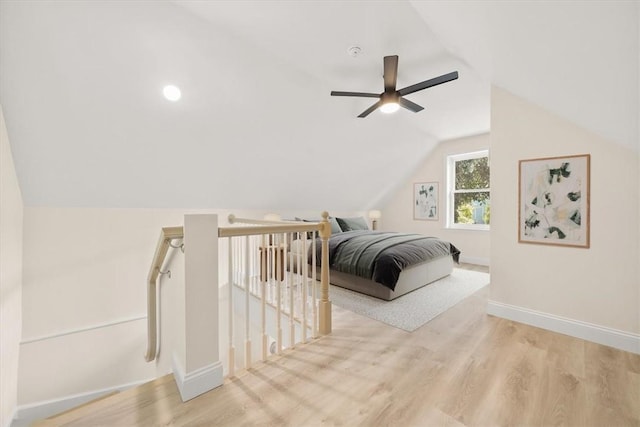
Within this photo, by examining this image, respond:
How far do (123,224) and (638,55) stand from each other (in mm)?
4420

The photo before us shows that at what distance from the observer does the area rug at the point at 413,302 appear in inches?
97.2

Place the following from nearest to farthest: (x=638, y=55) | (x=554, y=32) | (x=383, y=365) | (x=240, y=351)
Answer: (x=638, y=55)
(x=554, y=32)
(x=383, y=365)
(x=240, y=351)

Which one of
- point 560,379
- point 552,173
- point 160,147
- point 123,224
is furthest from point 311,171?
point 560,379

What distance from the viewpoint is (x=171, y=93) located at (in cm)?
248

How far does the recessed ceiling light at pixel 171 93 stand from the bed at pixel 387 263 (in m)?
2.02

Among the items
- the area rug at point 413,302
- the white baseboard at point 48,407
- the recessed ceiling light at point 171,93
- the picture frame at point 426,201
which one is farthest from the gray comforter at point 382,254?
the white baseboard at point 48,407

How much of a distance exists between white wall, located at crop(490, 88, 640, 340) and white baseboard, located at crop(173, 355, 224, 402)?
2.54 meters

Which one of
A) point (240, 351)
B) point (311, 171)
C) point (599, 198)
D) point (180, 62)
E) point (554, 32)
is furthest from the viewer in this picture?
point (311, 171)

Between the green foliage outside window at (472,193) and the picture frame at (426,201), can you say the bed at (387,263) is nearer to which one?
the green foliage outside window at (472,193)

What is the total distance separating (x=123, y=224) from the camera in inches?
121

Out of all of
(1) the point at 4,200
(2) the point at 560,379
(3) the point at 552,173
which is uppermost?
(3) the point at 552,173

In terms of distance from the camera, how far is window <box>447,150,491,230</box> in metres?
4.89

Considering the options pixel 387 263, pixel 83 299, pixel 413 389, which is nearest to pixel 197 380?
pixel 413 389

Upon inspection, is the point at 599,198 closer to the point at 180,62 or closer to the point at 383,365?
the point at 383,365
